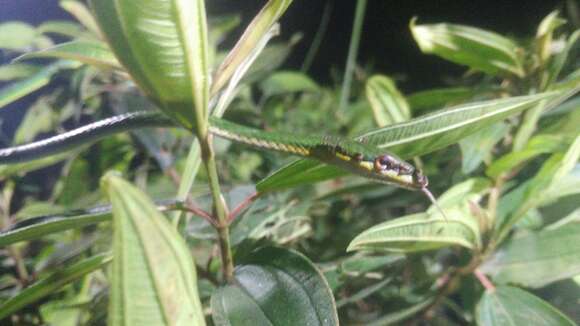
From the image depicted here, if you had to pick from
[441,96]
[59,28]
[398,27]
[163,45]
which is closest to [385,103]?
[441,96]

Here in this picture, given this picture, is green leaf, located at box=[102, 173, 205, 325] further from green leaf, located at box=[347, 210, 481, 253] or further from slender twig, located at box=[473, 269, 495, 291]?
slender twig, located at box=[473, 269, 495, 291]

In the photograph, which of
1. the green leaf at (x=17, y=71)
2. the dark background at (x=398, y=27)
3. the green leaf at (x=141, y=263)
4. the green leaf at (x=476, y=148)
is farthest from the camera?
the dark background at (x=398, y=27)

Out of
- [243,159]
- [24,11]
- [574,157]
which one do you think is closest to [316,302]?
[574,157]

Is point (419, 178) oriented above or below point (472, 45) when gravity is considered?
below

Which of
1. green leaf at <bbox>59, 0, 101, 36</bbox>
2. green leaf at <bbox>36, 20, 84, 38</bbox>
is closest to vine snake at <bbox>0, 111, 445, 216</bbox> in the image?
green leaf at <bbox>59, 0, 101, 36</bbox>

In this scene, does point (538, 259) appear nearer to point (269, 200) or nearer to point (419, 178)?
point (419, 178)

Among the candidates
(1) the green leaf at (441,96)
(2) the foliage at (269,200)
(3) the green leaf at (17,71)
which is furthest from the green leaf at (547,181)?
(3) the green leaf at (17,71)

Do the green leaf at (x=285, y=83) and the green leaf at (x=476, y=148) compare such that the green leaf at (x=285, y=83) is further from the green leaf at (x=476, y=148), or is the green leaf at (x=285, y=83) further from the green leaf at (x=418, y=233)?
the green leaf at (x=418, y=233)
